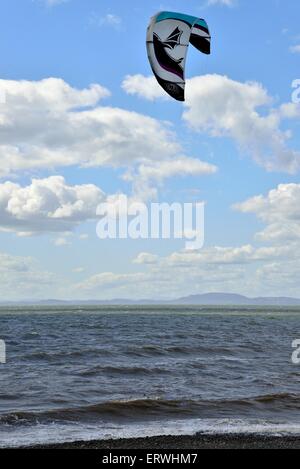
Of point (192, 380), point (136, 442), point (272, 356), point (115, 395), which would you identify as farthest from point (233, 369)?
point (136, 442)

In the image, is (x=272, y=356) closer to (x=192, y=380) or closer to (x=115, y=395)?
(x=192, y=380)

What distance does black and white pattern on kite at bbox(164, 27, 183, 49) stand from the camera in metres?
12.8

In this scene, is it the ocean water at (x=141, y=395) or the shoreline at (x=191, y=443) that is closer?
the shoreline at (x=191, y=443)

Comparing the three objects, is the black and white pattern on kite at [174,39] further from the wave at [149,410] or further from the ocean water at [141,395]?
the wave at [149,410]

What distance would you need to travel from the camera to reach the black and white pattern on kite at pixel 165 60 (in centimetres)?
1255

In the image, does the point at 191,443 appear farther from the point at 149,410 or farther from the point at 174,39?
the point at 174,39

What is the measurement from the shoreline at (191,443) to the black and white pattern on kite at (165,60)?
791 cm

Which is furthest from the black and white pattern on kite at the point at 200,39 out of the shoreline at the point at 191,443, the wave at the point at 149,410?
the wave at the point at 149,410

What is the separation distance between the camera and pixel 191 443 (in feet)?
44.9

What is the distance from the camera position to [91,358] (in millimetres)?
34156

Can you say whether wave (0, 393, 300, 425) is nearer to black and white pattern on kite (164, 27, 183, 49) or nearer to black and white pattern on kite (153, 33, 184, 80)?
black and white pattern on kite (153, 33, 184, 80)

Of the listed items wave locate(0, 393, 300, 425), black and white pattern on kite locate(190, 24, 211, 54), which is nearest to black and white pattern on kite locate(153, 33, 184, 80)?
black and white pattern on kite locate(190, 24, 211, 54)
